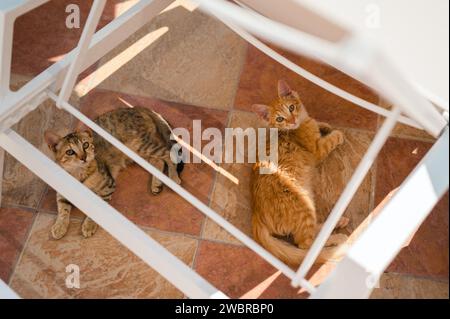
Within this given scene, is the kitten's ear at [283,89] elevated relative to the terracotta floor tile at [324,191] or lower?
elevated

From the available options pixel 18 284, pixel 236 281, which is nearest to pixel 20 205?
pixel 18 284

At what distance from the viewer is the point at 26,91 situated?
147 cm

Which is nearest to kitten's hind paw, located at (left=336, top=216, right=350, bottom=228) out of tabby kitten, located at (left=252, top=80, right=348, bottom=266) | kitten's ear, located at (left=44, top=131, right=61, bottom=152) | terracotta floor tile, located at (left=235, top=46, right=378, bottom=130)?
tabby kitten, located at (left=252, top=80, right=348, bottom=266)

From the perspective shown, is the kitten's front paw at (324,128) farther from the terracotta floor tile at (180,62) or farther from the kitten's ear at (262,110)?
the terracotta floor tile at (180,62)

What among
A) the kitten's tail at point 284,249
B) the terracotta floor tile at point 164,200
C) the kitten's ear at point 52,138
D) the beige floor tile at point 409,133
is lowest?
the terracotta floor tile at point 164,200

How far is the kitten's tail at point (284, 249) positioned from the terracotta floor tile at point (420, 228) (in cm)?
19

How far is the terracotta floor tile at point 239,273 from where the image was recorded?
1637 mm

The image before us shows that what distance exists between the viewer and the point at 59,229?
5.67 ft

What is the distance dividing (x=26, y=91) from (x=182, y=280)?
66 centimetres

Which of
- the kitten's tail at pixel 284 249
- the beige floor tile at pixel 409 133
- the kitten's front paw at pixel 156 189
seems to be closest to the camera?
the kitten's tail at pixel 284 249

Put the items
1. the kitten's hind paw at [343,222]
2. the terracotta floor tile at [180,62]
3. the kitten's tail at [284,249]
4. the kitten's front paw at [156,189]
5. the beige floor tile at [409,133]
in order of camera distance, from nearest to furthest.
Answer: the kitten's tail at [284,249], the kitten's hind paw at [343,222], the kitten's front paw at [156,189], the beige floor tile at [409,133], the terracotta floor tile at [180,62]

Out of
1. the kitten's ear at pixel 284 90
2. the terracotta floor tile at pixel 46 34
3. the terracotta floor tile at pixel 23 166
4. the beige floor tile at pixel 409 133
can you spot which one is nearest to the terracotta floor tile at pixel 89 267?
the terracotta floor tile at pixel 23 166

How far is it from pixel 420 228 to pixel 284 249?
458 millimetres

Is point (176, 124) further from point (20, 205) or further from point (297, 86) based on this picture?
point (20, 205)
